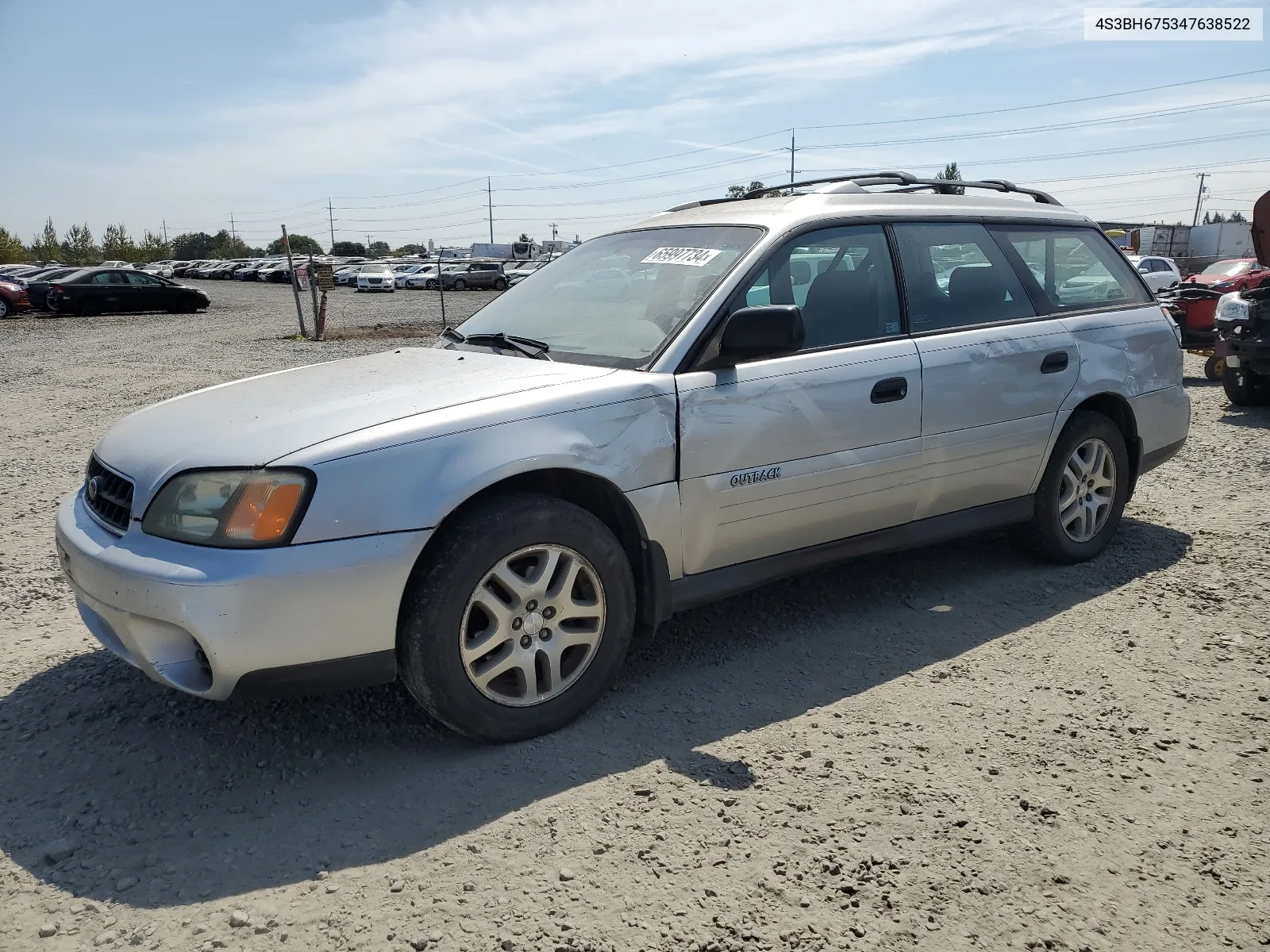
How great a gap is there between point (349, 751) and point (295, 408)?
1.12 m

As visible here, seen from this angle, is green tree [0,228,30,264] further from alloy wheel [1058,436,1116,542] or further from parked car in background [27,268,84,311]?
alloy wheel [1058,436,1116,542]

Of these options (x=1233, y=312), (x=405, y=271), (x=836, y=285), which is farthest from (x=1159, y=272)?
(x=405, y=271)

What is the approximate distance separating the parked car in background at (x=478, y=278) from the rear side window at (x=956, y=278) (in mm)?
41949

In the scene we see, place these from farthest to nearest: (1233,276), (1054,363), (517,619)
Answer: (1233,276)
(1054,363)
(517,619)

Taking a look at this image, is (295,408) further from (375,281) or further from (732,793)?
(375,281)

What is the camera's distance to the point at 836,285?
409 cm

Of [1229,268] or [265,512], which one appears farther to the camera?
[1229,268]

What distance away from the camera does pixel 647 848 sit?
267 cm

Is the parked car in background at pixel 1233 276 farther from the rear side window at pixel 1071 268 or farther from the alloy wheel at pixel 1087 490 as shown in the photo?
the alloy wheel at pixel 1087 490

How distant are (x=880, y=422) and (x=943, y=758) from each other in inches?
54.8

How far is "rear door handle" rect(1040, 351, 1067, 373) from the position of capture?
4.60 meters

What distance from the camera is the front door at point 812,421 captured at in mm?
3572

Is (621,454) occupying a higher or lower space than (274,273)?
lower

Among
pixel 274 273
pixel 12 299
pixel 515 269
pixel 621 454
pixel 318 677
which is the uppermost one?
pixel 274 273
